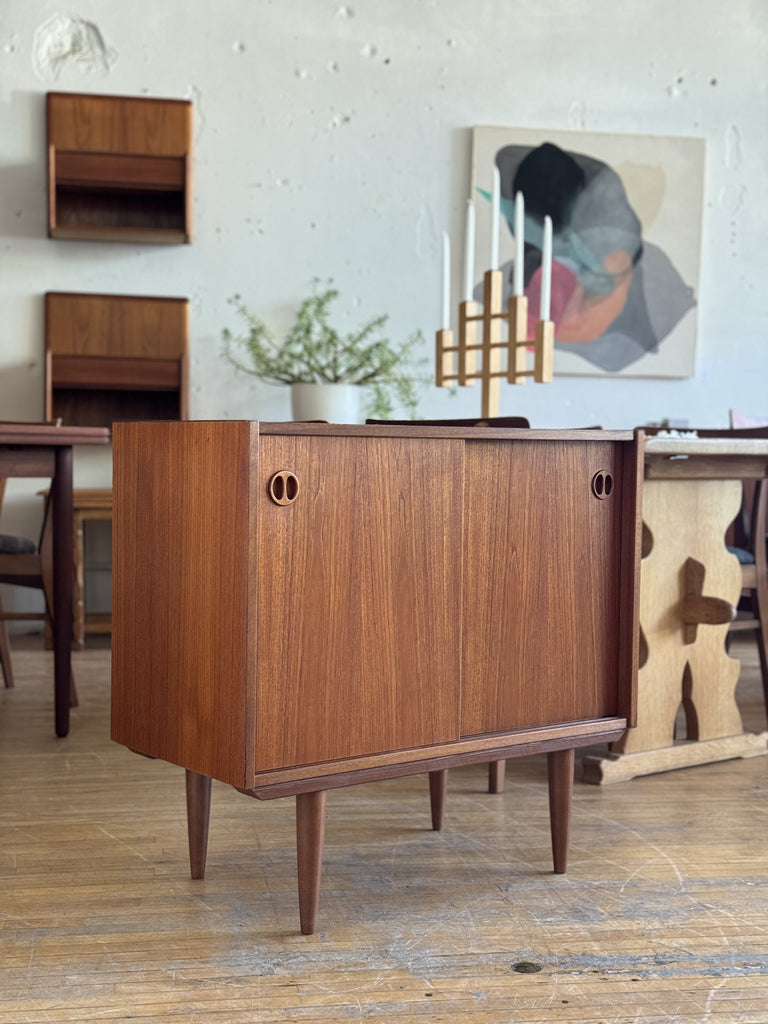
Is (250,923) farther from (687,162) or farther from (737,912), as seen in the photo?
(687,162)

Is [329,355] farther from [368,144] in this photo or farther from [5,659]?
[5,659]

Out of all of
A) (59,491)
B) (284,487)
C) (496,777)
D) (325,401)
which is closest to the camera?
(284,487)

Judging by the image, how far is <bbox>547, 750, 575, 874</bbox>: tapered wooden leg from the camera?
6.51 feet

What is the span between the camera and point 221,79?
474 centimetres

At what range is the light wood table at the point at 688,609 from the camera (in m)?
2.69

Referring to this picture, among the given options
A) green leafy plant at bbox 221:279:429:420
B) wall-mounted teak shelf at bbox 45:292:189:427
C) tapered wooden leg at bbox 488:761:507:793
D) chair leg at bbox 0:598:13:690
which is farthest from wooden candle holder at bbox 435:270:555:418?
wall-mounted teak shelf at bbox 45:292:189:427

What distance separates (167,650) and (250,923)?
45cm

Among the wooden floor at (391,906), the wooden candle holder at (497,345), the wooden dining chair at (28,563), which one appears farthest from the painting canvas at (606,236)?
the wooden floor at (391,906)

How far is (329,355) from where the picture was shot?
4762 millimetres

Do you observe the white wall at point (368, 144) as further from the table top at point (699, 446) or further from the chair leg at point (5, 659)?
the table top at point (699, 446)

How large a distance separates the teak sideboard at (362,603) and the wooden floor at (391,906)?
0.12 metres

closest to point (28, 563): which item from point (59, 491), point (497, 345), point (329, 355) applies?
point (59, 491)

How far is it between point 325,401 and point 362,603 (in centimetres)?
286

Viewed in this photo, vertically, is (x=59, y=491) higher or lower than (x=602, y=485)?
lower
